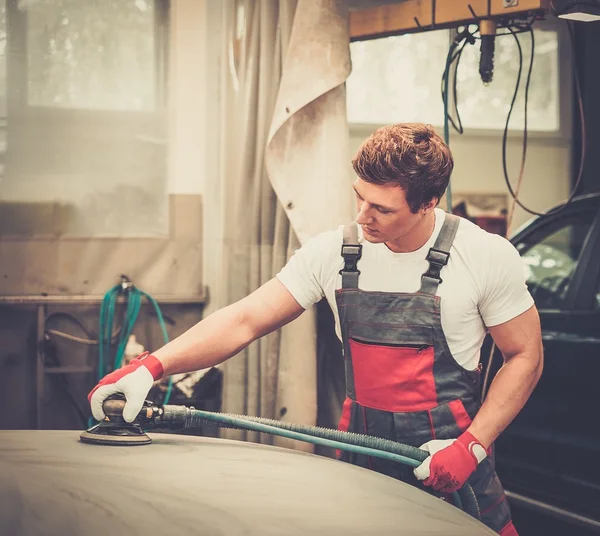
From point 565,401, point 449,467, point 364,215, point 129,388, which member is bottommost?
point 565,401

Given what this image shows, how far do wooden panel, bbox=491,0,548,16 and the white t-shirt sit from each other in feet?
2.70

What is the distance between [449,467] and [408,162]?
0.78m

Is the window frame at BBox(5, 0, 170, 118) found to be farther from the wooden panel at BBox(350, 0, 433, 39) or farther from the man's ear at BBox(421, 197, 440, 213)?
the man's ear at BBox(421, 197, 440, 213)

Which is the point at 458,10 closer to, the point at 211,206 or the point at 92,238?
the point at 211,206

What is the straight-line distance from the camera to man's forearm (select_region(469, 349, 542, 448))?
2.18 metres

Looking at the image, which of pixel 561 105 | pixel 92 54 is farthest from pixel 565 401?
pixel 561 105

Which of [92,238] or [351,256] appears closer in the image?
[351,256]

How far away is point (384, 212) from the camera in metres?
2.19

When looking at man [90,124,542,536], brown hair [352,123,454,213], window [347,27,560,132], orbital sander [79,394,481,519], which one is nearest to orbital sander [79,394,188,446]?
orbital sander [79,394,481,519]

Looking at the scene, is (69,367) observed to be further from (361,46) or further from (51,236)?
(361,46)

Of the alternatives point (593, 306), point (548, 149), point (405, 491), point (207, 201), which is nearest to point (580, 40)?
point (548, 149)

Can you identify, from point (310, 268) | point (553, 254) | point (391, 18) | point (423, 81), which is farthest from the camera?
point (423, 81)

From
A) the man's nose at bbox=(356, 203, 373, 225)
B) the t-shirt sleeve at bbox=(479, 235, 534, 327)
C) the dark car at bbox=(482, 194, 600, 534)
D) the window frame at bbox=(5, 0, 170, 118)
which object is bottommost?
the dark car at bbox=(482, 194, 600, 534)

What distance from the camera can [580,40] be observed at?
18.2 feet
